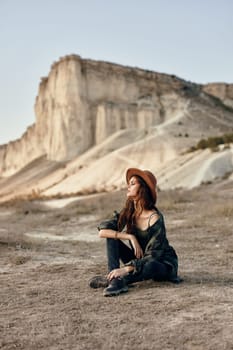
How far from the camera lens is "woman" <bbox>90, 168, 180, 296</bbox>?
14.5ft

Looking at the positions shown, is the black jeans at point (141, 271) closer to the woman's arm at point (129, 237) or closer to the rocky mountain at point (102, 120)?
the woman's arm at point (129, 237)

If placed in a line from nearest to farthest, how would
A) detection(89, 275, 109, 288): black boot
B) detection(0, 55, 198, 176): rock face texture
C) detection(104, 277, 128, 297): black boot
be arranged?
detection(104, 277, 128, 297): black boot < detection(89, 275, 109, 288): black boot < detection(0, 55, 198, 176): rock face texture

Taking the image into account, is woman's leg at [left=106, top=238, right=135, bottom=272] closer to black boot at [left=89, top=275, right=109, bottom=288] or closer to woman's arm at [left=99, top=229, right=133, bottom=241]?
woman's arm at [left=99, top=229, right=133, bottom=241]

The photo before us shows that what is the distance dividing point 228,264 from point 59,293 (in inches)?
91.6

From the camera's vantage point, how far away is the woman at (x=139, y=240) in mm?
4406

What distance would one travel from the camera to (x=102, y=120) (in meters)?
44.1

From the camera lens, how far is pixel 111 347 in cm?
301

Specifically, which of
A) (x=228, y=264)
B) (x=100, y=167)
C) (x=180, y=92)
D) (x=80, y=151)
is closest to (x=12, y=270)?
(x=228, y=264)

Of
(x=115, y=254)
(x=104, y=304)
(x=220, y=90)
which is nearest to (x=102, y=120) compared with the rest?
(x=220, y=90)

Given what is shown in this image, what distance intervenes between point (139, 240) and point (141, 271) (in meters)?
0.31

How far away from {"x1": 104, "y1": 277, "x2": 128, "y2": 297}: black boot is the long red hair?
1.60ft

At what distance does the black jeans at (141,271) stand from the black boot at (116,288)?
4.8 inches

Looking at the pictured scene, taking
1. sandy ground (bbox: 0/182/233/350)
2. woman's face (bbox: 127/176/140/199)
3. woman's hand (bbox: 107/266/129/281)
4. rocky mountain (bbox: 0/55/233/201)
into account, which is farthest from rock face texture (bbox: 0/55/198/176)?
woman's hand (bbox: 107/266/129/281)

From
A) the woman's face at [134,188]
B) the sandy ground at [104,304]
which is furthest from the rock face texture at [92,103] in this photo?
the woman's face at [134,188]
